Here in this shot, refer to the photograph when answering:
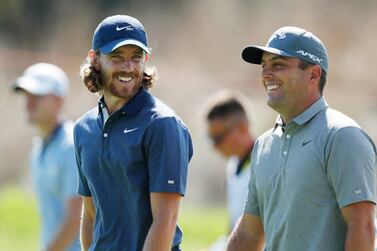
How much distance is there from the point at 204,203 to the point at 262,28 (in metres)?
15.3

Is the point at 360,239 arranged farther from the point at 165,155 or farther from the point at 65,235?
the point at 65,235

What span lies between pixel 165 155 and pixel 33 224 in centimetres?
1333

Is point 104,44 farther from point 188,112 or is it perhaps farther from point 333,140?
point 188,112

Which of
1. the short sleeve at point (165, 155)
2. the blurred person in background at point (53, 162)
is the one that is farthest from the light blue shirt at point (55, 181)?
the short sleeve at point (165, 155)

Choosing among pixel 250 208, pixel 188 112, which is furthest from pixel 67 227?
pixel 188 112

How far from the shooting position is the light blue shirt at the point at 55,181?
850 cm

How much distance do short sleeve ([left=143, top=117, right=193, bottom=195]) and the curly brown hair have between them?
15.8 inches

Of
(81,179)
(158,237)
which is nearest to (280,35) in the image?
(158,237)

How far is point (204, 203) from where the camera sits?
20844 mm

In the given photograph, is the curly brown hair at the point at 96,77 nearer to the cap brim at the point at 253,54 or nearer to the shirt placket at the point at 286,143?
the cap brim at the point at 253,54

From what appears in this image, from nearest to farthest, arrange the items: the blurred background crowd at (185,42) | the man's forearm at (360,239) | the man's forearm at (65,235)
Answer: the man's forearm at (360,239) < the man's forearm at (65,235) < the blurred background crowd at (185,42)

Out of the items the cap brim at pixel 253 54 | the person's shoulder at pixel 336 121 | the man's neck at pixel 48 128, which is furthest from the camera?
the man's neck at pixel 48 128

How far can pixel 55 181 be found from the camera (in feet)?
28.2

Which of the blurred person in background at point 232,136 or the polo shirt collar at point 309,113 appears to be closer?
the polo shirt collar at point 309,113
